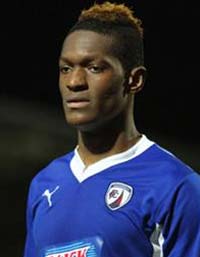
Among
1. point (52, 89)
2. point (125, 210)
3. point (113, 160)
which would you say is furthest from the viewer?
point (52, 89)

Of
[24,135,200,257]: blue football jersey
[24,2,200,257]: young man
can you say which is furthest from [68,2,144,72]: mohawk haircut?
[24,135,200,257]: blue football jersey

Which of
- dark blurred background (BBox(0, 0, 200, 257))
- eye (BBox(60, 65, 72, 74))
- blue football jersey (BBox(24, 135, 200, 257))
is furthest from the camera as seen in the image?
dark blurred background (BBox(0, 0, 200, 257))

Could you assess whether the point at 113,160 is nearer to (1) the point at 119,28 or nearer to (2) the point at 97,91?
(2) the point at 97,91

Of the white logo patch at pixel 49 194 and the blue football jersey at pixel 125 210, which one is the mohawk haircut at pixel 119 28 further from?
the white logo patch at pixel 49 194

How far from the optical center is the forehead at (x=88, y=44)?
208 centimetres

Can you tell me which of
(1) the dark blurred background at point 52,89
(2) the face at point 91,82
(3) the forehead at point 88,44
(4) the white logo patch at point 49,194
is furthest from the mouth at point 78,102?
(1) the dark blurred background at point 52,89

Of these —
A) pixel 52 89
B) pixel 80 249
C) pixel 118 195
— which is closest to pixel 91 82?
pixel 118 195

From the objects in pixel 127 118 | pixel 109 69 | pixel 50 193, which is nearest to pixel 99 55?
pixel 109 69

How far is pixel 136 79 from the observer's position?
84.4 inches

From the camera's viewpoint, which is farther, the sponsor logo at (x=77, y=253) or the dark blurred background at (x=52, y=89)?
the dark blurred background at (x=52, y=89)

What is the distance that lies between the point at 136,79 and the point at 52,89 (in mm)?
3435

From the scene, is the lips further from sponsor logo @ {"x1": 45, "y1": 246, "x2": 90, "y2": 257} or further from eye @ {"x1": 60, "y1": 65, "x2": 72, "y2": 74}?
sponsor logo @ {"x1": 45, "y1": 246, "x2": 90, "y2": 257}

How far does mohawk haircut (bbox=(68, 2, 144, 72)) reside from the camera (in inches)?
83.2

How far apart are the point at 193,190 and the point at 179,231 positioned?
96 mm
